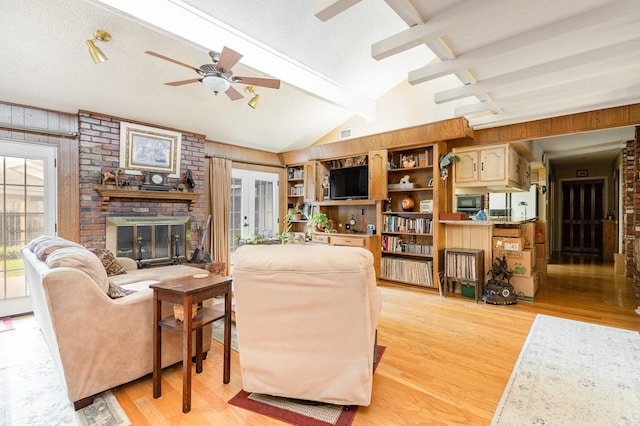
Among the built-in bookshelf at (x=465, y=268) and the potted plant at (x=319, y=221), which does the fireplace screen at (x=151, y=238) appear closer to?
the potted plant at (x=319, y=221)

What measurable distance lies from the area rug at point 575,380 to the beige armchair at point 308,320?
0.91m

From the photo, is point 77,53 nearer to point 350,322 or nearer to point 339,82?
point 339,82

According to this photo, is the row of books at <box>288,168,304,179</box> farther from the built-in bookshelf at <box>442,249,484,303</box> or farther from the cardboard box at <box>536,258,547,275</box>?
the cardboard box at <box>536,258,547,275</box>

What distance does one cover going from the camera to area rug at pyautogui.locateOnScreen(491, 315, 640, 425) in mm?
1764

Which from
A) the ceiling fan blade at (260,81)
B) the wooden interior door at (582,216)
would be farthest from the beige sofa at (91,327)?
the wooden interior door at (582,216)

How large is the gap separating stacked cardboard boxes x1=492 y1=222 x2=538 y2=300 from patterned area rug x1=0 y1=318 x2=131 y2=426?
438cm

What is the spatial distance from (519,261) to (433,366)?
8.30 ft

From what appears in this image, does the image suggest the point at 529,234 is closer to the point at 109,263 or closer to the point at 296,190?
the point at 296,190

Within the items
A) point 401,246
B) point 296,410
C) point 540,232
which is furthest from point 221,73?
point 540,232

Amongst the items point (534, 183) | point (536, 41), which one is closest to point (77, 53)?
point (536, 41)

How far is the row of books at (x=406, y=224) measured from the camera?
476 centimetres

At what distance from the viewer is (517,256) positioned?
161 inches

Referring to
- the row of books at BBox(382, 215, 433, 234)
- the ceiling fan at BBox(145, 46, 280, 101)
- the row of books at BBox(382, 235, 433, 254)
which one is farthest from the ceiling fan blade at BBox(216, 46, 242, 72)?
the row of books at BBox(382, 235, 433, 254)

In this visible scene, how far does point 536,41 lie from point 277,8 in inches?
91.3
